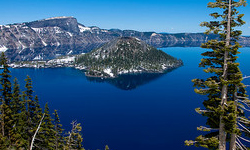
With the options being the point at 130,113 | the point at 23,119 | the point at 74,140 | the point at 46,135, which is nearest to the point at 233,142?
the point at 74,140

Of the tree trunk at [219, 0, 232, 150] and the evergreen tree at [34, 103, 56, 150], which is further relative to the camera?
the evergreen tree at [34, 103, 56, 150]

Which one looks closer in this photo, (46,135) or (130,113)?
(46,135)

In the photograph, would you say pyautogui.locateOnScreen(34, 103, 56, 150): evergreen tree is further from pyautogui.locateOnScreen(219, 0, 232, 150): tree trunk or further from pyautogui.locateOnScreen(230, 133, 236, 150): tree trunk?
pyautogui.locateOnScreen(230, 133, 236, 150): tree trunk

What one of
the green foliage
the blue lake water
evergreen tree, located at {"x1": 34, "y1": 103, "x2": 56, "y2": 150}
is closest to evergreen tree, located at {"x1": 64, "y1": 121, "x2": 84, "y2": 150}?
the green foliage

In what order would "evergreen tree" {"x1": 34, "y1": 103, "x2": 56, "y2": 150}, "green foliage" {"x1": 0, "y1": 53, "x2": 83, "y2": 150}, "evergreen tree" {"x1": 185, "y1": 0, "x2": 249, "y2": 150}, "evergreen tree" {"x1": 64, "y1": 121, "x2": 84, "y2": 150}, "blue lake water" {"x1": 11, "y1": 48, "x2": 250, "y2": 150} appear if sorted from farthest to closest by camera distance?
"blue lake water" {"x1": 11, "y1": 48, "x2": 250, "y2": 150} < "evergreen tree" {"x1": 34, "y1": 103, "x2": 56, "y2": 150} < "green foliage" {"x1": 0, "y1": 53, "x2": 83, "y2": 150} < "evergreen tree" {"x1": 64, "y1": 121, "x2": 84, "y2": 150} < "evergreen tree" {"x1": 185, "y1": 0, "x2": 249, "y2": 150}

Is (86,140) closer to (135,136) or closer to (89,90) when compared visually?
(135,136)

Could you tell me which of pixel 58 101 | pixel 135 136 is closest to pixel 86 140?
pixel 135 136

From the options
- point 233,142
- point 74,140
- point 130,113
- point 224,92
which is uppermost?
point 224,92

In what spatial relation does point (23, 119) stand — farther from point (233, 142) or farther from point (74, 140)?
Answer: point (233, 142)
